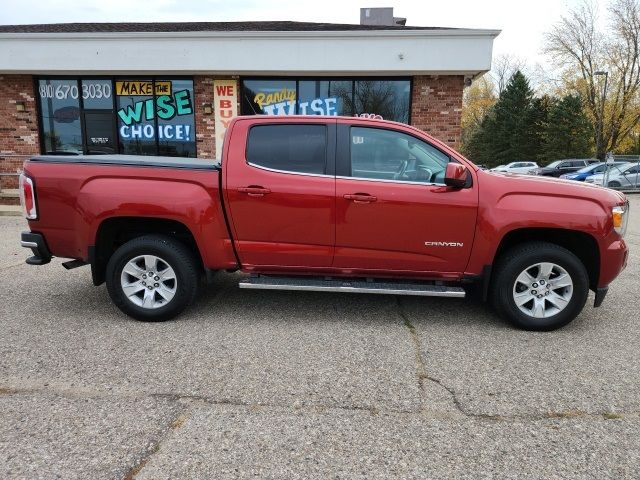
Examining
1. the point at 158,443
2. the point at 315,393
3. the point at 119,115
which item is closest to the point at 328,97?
the point at 119,115

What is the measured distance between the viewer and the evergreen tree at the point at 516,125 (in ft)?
150

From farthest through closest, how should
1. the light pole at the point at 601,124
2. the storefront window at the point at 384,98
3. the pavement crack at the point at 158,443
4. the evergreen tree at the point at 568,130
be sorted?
1. the evergreen tree at the point at 568,130
2. the light pole at the point at 601,124
3. the storefront window at the point at 384,98
4. the pavement crack at the point at 158,443

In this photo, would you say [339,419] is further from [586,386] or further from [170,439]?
[586,386]

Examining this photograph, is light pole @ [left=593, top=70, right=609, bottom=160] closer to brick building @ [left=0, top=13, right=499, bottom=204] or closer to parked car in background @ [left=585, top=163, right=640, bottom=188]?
parked car in background @ [left=585, top=163, right=640, bottom=188]

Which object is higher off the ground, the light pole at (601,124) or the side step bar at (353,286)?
the light pole at (601,124)

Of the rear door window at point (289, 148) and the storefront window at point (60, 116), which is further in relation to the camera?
the storefront window at point (60, 116)

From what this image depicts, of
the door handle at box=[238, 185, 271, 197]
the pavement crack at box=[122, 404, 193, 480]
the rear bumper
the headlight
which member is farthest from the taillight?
the headlight

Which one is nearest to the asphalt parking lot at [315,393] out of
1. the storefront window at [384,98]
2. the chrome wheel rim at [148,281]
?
the chrome wheel rim at [148,281]

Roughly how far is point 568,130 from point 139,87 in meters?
39.2

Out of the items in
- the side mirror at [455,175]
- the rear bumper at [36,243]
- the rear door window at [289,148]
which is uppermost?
the rear door window at [289,148]

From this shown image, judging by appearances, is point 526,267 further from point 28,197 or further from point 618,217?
point 28,197

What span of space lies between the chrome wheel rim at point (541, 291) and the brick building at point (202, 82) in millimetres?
8653

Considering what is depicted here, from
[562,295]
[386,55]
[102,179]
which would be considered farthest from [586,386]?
[386,55]

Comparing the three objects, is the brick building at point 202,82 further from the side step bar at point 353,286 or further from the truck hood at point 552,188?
the side step bar at point 353,286
